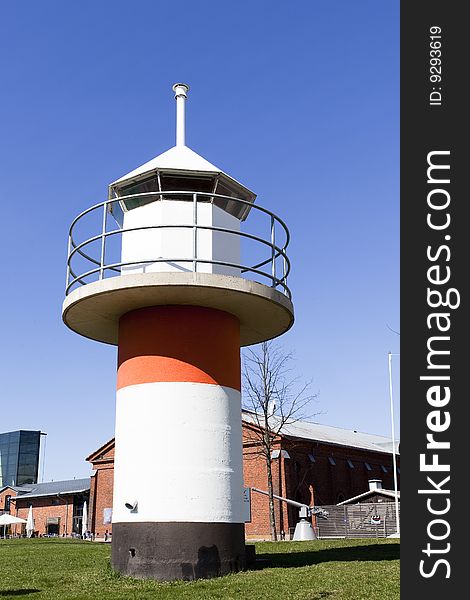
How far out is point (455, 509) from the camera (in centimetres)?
809

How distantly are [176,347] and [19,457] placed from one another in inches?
4563

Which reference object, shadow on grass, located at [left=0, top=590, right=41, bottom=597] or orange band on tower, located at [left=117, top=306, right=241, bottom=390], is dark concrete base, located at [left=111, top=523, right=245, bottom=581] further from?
orange band on tower, located at [left=117, top=306, right=241, bottom=390]

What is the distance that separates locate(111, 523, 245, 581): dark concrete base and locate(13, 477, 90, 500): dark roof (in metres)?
53.4

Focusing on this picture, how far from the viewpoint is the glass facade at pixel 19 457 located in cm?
12275

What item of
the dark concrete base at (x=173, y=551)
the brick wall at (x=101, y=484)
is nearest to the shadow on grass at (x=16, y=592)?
the dark concrete base at (x=173, y=551)

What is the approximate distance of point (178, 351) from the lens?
1600 centimetres

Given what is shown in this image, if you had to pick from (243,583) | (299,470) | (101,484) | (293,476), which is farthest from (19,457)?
(243,583)

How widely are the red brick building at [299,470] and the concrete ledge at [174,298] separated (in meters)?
28.8

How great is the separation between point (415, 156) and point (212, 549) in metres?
9.84

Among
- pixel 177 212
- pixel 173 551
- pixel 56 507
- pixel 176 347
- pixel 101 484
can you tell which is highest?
pixel 177 212

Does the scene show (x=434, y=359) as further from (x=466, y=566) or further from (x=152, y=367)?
(x=152, y=367)

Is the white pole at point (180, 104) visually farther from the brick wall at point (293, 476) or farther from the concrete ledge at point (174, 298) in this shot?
the brick wall at point (293, 476)

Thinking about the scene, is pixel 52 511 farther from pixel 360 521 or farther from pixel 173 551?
pixel 173 551

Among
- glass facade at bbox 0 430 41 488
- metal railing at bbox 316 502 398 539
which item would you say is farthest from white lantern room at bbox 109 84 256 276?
glass facade at bbox 0 430 41 488
